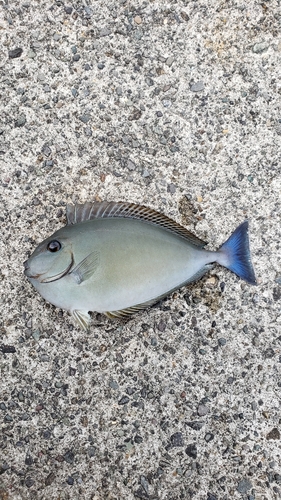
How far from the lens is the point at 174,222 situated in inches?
91.3

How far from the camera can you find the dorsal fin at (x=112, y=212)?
226cm

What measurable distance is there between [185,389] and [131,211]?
88 centimetres

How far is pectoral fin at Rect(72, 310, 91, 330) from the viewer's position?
7.33 ft

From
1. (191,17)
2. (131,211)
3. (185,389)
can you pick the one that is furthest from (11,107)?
(185,389)

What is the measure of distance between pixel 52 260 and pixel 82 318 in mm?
297

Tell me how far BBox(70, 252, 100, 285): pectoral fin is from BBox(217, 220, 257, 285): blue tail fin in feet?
1.87

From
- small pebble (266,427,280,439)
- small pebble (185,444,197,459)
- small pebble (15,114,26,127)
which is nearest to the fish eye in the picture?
small pebble (15,114,26,127)

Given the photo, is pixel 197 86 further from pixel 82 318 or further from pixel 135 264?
pixel 82 318

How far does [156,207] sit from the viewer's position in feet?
8.02

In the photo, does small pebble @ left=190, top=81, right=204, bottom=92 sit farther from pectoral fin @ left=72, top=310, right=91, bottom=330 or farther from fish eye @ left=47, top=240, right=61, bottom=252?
pectoral fin @ left=72, top=310, right=91, bottom=330

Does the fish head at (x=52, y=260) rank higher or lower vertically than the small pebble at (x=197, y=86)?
lower

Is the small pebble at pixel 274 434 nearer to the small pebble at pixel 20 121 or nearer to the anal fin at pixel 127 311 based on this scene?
the anal fin at pixel 127 311

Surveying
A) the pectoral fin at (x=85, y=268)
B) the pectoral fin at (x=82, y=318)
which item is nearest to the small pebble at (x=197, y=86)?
the pectoral fin at (x=85, y=268)

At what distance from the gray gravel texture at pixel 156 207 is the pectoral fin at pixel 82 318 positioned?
0.57 feet
